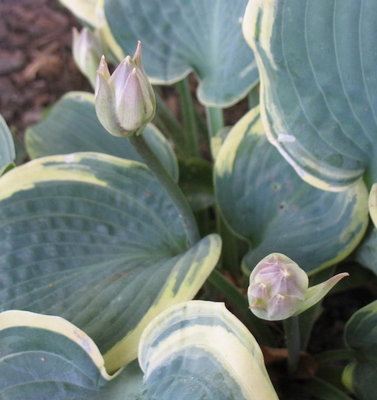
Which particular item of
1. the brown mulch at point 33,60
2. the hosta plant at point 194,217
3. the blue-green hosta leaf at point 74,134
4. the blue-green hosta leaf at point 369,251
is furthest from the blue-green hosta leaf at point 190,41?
the brown mulch at point 33,60

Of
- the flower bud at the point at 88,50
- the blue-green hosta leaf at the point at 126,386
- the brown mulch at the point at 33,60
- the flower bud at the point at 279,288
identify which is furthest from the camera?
the brown mulch at the point at 33,60

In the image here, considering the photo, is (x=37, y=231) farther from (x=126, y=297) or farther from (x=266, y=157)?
(x=266, y=157)

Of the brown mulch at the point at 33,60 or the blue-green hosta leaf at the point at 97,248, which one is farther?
the brown mulch at the point at 33,60

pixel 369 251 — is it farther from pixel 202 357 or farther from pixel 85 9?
pixel 85 9

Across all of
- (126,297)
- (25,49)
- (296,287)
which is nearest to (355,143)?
(296,287)

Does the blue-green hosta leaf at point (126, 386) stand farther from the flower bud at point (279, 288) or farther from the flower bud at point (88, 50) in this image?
the flower bud at point (88, 50)

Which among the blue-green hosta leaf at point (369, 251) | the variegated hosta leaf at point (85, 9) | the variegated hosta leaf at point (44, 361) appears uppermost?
the variegated hosta leaf at point (85, 9)

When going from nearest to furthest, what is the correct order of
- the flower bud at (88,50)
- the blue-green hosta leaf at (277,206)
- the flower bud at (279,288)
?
the flower bud at (279,288) < the blue-green hosta leaf at (277,206) < the flower bud at (88,50)
